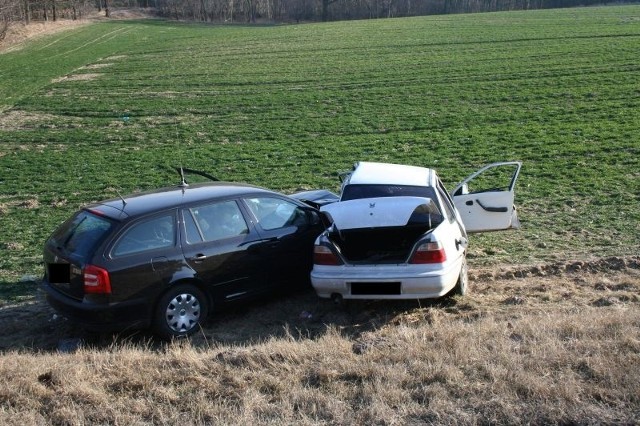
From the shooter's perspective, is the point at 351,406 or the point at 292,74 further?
the point at 292,74

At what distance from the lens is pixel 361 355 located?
5793mm

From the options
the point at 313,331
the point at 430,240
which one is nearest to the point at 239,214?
the point at 313,331

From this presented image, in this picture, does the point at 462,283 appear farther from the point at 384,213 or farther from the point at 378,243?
the point at 384,213

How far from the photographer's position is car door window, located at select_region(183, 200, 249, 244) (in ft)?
27.1

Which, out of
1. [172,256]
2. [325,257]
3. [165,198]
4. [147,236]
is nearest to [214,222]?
[165,198]

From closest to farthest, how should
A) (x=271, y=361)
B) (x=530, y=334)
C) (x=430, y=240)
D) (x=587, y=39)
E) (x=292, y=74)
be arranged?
1. (x=271, y=361)
2. (x=530, y=334)
3. (x=430, y=240)
4. (x=292, y=74)
5. (x=587, y=39)

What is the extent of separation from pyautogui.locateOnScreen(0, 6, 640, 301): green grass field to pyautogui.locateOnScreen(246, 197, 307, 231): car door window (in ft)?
8.79

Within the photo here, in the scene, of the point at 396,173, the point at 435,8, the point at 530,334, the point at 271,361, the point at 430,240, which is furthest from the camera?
the point at 435,8

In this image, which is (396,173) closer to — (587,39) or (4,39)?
(587,39)

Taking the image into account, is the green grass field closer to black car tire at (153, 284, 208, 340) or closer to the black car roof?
the black car roof

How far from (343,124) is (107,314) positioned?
580 inches

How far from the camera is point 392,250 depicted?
859 centimetres

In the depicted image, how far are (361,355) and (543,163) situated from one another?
436 inches

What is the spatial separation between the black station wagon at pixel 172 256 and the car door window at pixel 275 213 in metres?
0.01
